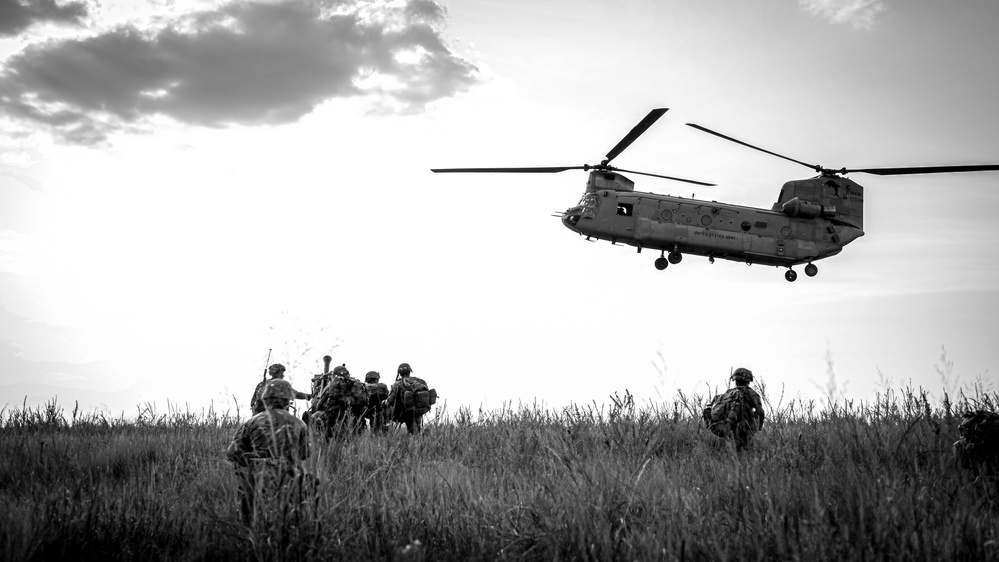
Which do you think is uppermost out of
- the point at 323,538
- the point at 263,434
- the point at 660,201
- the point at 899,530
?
the point at 660,201

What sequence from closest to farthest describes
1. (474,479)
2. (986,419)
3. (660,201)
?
(986,419) → (474,479) → (660,201)

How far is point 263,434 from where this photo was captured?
5281mm

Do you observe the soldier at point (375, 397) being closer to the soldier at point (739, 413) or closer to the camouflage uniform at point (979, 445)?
the soldier at point (739, 413)

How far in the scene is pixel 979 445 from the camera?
643cm

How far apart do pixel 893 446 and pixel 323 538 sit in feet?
21.2

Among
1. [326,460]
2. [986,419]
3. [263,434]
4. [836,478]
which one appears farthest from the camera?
[326,460]

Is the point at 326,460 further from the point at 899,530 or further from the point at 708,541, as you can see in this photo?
the point at 899,530

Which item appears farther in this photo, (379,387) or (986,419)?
(379,387)

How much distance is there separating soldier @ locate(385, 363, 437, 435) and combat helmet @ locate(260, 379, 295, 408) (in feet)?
21.1

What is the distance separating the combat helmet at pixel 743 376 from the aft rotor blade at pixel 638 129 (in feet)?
32.5

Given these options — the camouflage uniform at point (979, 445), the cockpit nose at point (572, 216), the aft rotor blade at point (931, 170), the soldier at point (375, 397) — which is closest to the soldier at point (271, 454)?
the camouflage uniform at point (979, 445)

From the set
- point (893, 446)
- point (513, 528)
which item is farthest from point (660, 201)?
point (513, 528)

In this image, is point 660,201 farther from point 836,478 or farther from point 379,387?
point 836,478

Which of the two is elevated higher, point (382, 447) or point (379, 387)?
point (379, 387)
